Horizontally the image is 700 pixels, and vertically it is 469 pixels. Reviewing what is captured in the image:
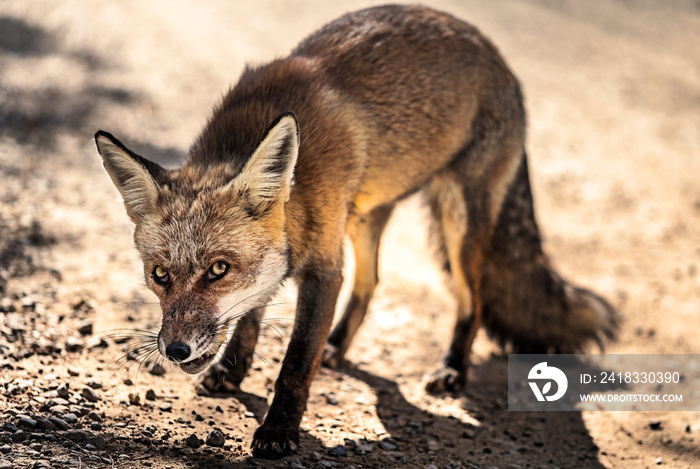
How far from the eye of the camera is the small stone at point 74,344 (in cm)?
Result: 428

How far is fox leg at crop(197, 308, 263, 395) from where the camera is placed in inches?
169

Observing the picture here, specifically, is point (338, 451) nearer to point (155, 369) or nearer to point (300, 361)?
point (300, 361)

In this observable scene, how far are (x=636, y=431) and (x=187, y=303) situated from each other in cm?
316

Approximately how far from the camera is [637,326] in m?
6.05

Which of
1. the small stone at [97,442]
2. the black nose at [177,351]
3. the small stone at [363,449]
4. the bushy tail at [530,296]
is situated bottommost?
the small stone at [97,442]

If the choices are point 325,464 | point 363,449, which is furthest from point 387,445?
point 325,464

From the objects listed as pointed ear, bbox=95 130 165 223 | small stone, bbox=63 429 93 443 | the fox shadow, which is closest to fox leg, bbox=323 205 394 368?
the fox shadow

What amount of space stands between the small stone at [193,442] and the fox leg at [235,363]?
68 centimetres

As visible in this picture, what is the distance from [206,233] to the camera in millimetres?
3332

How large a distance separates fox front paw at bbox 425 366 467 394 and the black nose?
2353mm

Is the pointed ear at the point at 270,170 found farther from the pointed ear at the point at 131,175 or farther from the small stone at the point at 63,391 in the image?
the small stone at the point at 63,391

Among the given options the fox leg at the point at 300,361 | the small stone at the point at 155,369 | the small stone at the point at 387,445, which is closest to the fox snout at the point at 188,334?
the fox leg at the point at 300,361
